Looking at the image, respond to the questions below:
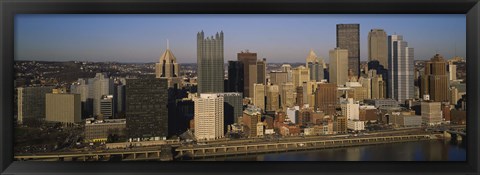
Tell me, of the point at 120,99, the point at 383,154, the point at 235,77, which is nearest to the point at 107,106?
the point at 120,99

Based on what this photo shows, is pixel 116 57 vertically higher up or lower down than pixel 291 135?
higher up

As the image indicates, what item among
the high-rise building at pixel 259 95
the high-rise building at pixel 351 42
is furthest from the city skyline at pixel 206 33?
the high-rise building at pixel 259 95

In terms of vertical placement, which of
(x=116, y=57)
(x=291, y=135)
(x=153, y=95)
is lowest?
(x=291, y=135)

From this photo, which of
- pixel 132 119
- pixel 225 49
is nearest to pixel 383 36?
pixel 225 49

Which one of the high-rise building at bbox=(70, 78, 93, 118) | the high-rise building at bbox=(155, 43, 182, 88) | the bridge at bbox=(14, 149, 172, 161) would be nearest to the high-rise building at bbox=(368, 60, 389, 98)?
the high-rise building at bbox=(155, 43, 182, 88)

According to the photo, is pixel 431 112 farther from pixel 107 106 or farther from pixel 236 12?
pixel 107 106

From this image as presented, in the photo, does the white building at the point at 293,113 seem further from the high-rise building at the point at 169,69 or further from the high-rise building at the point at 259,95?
the high-rise building at the point at 169,69

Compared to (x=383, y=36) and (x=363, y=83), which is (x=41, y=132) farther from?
(x=383, y=36)
